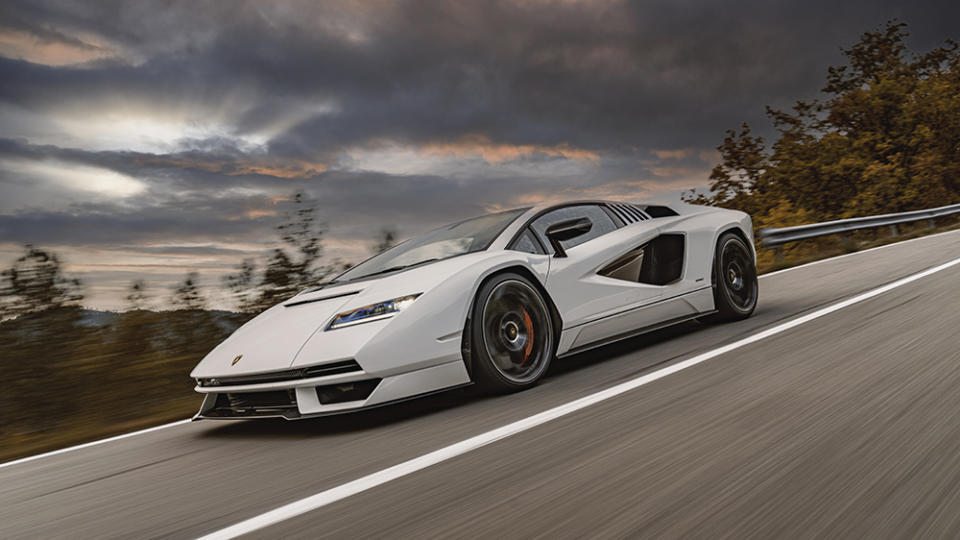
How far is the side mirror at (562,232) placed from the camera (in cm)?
480

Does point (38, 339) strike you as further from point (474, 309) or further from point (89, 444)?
point (474, 309)

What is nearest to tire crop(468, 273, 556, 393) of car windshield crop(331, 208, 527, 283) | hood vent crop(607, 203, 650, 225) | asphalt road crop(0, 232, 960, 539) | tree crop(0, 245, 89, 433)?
asphalt road crop(0, 232, 960, 539)

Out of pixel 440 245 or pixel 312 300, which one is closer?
pixel 312 300

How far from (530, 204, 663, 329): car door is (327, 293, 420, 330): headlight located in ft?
3.49

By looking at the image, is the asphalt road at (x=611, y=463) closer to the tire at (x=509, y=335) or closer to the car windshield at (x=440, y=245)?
the tire at (x=509, y=335)

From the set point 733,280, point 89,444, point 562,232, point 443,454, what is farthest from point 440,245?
point 733,280

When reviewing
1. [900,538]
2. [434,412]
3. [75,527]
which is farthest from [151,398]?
[900,538]

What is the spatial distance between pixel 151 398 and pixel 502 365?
10.8ft

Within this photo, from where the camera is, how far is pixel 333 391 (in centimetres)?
368

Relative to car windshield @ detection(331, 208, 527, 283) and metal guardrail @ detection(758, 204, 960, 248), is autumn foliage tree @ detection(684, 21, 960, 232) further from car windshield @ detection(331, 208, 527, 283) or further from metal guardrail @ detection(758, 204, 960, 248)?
car windshield @ detection(331, 208, 527, 283)

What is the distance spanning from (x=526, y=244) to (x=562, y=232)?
0.90 feet

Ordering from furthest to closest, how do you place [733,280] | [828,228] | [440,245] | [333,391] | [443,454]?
[828,228] → [733,280] → [440,245] → [333,391] → [443,454]

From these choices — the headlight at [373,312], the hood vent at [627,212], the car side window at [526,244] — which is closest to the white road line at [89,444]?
the headlight at [373,312]

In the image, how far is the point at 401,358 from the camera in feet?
12.1
